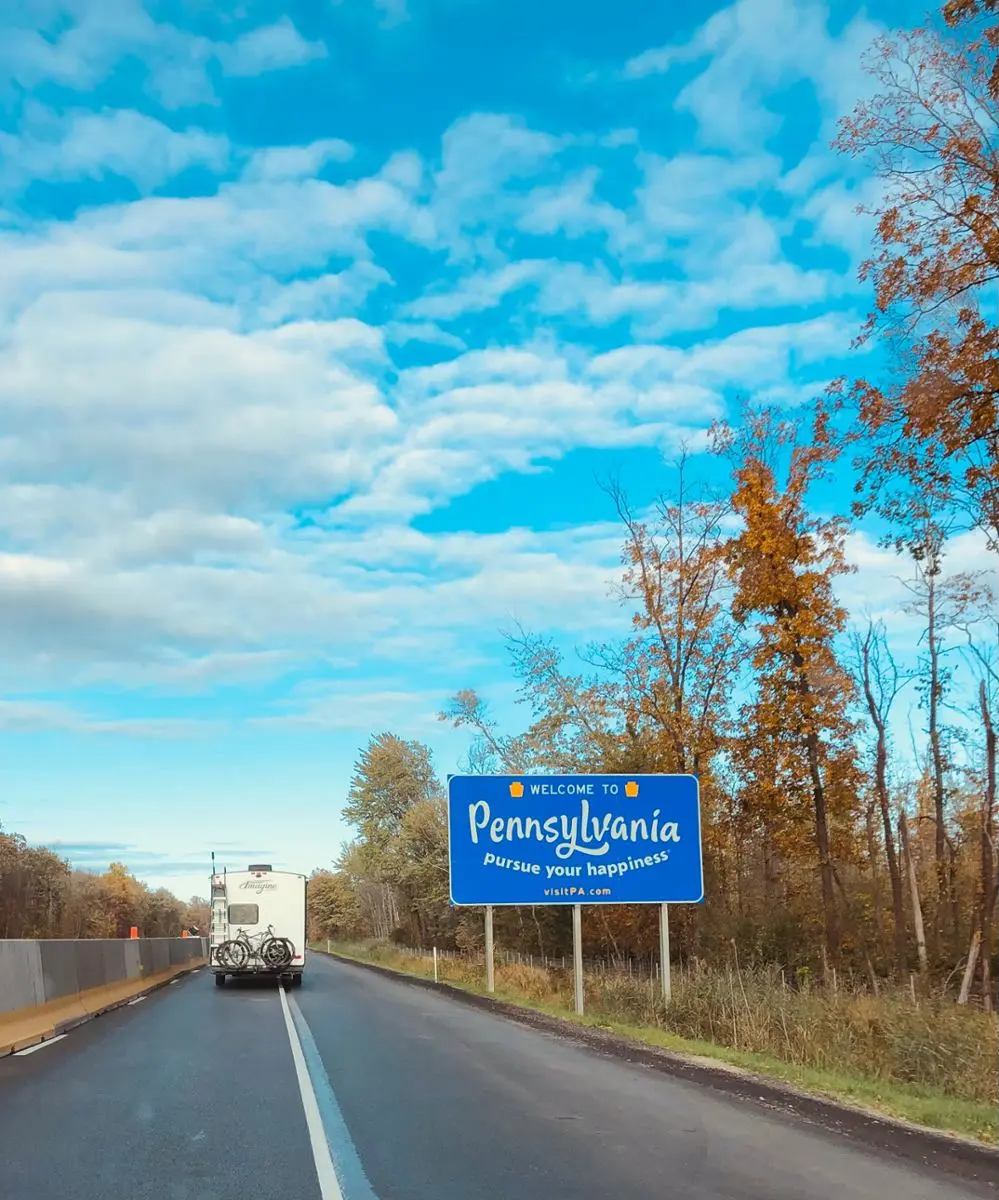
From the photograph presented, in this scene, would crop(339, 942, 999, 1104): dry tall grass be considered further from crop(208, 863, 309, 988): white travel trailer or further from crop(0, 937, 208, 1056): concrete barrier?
crop(208, 863, 309, 988): white travel trailer

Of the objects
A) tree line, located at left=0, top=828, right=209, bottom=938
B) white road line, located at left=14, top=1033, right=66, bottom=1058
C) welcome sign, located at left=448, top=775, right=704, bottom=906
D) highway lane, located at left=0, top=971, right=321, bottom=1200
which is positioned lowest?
tree line, located at left=0, top=828, right=209, bottom=938

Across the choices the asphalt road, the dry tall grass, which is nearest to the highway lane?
the asphalt road

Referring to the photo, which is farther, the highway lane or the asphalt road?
the highway lane

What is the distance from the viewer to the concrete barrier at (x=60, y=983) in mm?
15859

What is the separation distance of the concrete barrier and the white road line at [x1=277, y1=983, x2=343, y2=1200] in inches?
167

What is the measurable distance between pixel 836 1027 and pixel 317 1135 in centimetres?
860

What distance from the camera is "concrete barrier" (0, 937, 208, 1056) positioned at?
1586 centimetres

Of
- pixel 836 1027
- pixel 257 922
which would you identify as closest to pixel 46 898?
pixel 257 922

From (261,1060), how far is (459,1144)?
20.9 feet

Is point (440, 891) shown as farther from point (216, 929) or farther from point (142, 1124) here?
point (142, 1124)

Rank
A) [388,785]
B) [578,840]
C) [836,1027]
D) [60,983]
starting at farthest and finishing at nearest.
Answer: [388,785], [578,840], [60,983], [836,1027]

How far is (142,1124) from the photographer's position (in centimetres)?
934

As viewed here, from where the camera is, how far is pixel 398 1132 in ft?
28.9

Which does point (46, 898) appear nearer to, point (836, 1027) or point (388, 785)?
point (388, 785)
